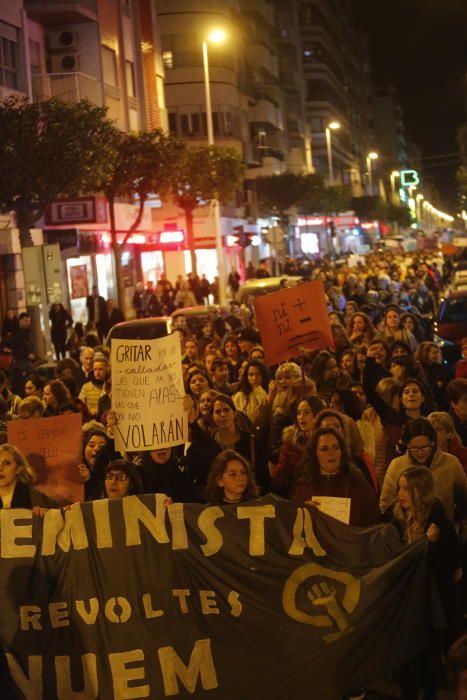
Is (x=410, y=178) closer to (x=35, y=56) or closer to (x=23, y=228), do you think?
(x=35, y=56)

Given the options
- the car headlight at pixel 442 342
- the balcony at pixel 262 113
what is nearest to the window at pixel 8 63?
the car headlight at pixel 442 342

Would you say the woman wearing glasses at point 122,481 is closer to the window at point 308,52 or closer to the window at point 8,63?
the window at point 8,63

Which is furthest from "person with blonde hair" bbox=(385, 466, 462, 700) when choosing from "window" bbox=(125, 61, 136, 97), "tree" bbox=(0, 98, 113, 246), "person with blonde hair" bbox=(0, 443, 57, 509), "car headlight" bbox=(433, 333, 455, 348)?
"window" bbox=(125, 61, 136, 97)

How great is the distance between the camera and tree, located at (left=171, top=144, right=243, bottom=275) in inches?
1710

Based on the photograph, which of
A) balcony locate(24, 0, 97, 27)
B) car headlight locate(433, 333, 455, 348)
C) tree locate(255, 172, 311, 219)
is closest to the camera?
car headlight locate(433, 333, 455, 348)

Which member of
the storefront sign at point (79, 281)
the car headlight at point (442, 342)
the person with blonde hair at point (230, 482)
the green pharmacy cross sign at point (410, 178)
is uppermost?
the green pharmacy cross sign at point (410, 178)

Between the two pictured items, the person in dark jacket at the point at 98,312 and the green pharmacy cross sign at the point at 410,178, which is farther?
the green pharmacy cross sign at the point at 410,178

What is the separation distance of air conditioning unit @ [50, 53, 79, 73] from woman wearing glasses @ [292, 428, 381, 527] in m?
32.1

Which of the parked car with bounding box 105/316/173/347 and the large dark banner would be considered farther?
the parked car with bounding box 105/316/173/347

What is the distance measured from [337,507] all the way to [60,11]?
104 ft

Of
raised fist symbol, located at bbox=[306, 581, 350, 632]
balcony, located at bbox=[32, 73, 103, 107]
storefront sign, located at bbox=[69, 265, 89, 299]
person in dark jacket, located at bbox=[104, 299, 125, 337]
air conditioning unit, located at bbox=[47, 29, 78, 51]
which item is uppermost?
air conditioning unit, located at bbox=[47, 29, 78, 51]

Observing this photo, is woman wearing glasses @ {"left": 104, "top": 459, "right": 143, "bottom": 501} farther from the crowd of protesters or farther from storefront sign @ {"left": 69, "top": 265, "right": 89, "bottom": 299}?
storefront sign @ {"left": 69, "top": 265, "right": 89, "bottom": 299}

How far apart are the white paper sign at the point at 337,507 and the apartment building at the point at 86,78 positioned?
20.1 m

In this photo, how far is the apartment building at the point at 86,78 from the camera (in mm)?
31656
